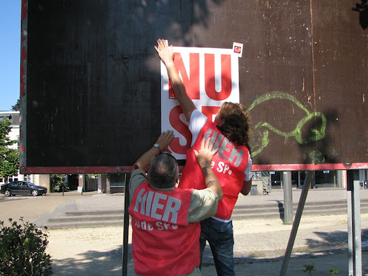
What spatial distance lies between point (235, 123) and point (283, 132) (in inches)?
34.9

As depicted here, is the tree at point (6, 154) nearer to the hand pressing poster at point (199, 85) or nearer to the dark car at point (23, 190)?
the dark car at point (23, 190)

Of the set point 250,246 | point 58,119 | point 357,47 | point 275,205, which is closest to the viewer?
point 58,119

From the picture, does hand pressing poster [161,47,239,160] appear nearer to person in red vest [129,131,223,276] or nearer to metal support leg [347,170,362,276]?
person in red vest [129,131,223,276]

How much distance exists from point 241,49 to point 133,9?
3.56 feet

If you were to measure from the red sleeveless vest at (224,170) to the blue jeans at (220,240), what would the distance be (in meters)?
0.08

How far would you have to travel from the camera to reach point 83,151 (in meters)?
3.25

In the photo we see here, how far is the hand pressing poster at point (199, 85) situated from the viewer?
11.1ft

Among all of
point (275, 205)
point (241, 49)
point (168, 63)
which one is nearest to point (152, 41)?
point (168, 63)

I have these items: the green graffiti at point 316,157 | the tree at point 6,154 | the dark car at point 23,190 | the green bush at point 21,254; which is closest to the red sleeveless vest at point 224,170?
the green graffiti at point 316,157

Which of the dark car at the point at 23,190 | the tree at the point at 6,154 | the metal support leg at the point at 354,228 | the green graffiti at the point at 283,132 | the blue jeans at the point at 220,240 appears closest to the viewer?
the blue jeans at the point at 220,240

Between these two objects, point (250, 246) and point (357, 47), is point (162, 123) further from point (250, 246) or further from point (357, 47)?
point (250, 246)

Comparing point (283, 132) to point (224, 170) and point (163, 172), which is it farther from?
point (163, 172)

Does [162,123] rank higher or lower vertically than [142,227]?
higher

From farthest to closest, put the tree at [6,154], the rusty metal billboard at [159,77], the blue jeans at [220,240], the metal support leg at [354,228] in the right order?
the tree at [6,154] → the metal support leg at [354,228] → the rusty metal billboard at [159,77] → the blue jeans at [220,240]
